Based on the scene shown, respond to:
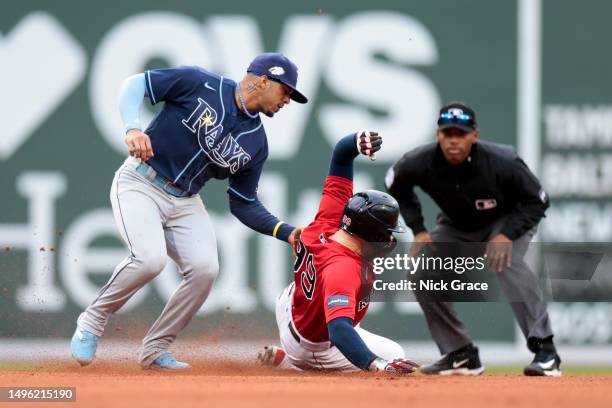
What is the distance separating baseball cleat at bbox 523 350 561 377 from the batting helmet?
1.33 m

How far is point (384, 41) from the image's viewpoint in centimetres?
934

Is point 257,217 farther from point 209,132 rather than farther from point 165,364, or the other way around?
point 165,364

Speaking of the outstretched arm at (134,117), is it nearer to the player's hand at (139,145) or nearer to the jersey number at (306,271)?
the player's hand at (139,145)

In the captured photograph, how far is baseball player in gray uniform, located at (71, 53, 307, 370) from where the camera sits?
5789mm

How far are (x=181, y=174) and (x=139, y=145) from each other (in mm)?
577

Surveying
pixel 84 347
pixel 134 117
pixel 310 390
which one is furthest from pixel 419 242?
pixel 310 390

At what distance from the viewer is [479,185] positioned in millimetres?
6562

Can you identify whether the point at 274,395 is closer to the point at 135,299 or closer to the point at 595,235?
the point at 135,299

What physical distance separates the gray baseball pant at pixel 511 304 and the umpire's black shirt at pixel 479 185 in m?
0.09

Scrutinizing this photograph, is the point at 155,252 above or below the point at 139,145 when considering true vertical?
below

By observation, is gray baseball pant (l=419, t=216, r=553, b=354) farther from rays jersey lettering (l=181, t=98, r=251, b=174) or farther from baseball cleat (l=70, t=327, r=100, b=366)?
baseball cleat (l=70, t=327, r=100, b=366)

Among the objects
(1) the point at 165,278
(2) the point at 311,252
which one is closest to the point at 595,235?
(1) the point at 165,278

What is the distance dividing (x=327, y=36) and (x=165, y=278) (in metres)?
2.49

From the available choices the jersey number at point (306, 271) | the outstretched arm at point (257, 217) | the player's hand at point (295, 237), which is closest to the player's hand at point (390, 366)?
the jersey number at point (306, 271)
